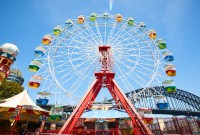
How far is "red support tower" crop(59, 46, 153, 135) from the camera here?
52.1ft

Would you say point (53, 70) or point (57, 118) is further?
point (53, 70)

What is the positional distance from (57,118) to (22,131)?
3.38 m

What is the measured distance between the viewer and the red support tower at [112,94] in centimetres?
1588

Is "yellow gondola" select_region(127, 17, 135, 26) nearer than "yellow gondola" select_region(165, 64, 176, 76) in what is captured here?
No

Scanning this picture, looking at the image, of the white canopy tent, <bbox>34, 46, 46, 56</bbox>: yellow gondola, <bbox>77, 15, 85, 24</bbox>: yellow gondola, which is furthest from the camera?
<bbox>77, 15, 85, 24</bbox>: yellow gondola

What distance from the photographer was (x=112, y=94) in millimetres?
21328

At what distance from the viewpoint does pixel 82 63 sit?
21375mm

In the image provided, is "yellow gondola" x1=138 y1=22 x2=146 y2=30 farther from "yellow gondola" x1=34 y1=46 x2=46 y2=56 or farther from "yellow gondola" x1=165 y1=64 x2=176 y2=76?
"yellow gondola" x1=34 y1=46 x2=46 y2=56

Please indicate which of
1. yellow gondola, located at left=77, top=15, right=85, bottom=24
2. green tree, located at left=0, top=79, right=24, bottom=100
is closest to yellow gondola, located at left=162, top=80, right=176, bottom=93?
yellow gondola, located at left=77, top=15, right=85, bottom=24

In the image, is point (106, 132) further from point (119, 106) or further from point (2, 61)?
point (2, 61)

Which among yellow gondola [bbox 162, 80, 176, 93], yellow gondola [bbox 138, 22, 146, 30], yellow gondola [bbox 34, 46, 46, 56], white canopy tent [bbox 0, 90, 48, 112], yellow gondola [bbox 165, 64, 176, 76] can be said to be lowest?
white canopy tent [bbox 0, 90, 48, 112]

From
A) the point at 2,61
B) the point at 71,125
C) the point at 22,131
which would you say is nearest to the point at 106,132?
the point at 71,125

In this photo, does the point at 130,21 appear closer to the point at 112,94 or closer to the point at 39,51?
the point at 112,94

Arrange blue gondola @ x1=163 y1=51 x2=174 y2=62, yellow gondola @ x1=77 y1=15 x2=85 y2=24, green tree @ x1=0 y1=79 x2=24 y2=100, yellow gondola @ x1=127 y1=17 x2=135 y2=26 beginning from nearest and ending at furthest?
blue gondola @ x1=163 y1=51 x2=174 y2=62, yellow gondola @ x1=77 y1=15 x2=85 y2=24, yellow gondola @ x1=127 y1=17 x2=135 y2=26, green tree @ x1=0 y1=79 x2=24 y2=100
